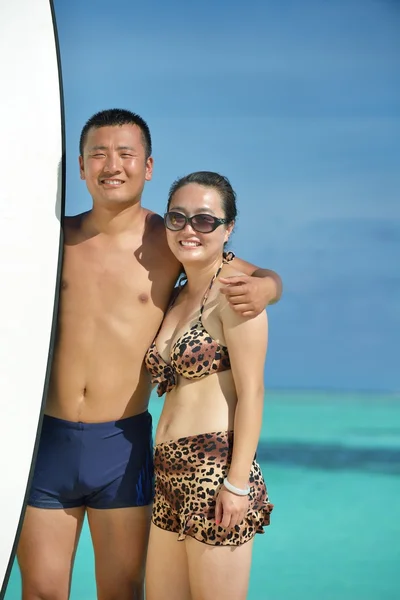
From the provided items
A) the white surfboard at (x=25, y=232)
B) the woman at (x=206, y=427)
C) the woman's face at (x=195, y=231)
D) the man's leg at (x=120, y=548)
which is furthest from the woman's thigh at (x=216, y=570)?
the woman's face at (x=195, y=231)

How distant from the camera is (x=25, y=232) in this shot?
8.98ft

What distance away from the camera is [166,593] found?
2326 mm

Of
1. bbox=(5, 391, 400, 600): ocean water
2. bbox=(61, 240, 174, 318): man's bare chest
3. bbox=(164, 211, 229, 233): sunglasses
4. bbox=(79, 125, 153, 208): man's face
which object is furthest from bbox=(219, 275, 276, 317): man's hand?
bbox=(5, 391, 400, 600): ocean water

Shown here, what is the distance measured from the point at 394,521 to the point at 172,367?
4.50 meters

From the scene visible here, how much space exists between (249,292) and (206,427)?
1.11 ft

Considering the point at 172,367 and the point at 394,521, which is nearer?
the point at 172,367

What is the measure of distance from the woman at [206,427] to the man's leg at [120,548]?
207mm

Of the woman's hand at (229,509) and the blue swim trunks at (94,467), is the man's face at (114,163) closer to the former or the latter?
the blue swim trunks at (94,467)

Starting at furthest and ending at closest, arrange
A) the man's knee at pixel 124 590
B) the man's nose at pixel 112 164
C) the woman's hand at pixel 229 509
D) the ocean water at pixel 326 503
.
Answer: the ocean water at pixel 326 503 → the man's knee at pixel 124 590 → the man's nose at pixel 112 164 → the woman's hand at pixel 229 509

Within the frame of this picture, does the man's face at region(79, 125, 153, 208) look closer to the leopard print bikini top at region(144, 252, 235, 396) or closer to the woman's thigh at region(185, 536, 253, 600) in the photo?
the leopard print bikini top at region(144, 252, 235, 396)

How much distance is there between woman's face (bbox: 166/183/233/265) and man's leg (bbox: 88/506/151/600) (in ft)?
2.35

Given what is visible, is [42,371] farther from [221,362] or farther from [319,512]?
[319,512]

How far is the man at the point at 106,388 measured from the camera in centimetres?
254

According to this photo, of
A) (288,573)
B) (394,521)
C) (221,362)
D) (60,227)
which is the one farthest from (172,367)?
(394,521)
